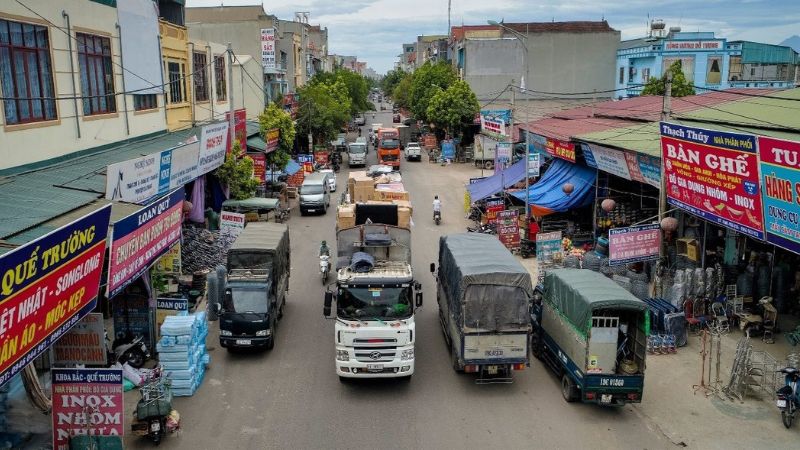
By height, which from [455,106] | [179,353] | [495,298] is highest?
[455,106]

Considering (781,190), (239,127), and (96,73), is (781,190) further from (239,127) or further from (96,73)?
(239,127)

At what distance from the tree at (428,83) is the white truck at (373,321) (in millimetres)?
52784

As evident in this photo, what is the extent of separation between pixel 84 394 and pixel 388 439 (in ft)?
18.1

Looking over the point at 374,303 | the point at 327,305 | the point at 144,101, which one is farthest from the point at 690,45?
the point at 327,305

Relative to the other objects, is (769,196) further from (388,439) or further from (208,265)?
(208,265)

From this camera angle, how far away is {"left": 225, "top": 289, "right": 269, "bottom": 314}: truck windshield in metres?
16.6

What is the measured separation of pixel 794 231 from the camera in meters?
13.9

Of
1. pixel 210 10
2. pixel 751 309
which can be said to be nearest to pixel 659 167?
pixel 751 309

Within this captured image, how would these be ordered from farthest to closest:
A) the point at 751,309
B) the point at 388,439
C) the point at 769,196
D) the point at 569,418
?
1. the point at 751,309
2. the point at 769,196
3. the point at 569,418
4. the point at 388,439

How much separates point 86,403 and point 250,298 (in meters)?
6.09

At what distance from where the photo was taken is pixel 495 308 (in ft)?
46.9

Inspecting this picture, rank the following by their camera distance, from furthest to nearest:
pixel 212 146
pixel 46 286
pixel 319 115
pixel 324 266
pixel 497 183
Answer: pixel 319 115
pixel 497 183
pixel 212 146
pixel 324 266
pixel 46 286

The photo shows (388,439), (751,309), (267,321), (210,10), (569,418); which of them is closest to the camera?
(388,439)

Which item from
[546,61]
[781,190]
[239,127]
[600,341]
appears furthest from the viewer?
[546,61]
